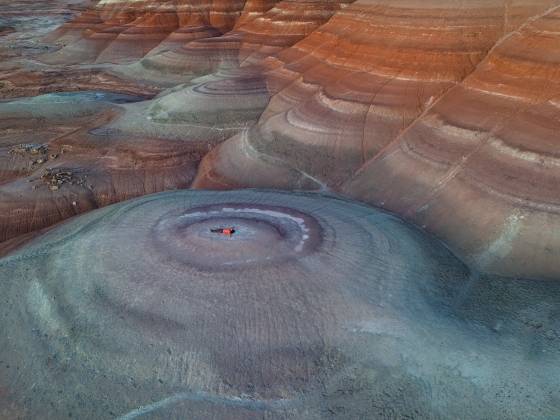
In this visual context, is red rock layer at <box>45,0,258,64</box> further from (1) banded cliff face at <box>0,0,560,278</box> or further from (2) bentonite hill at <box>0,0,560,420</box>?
(2) bentonite hill at <box>0,0,560,420</box>

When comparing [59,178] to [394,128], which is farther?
[59,178]

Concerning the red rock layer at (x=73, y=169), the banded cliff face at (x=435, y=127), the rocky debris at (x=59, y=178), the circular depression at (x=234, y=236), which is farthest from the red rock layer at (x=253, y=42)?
the circular depression at (x=234, y=236)

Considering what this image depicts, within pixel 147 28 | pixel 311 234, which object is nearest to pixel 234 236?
pixel 311 234

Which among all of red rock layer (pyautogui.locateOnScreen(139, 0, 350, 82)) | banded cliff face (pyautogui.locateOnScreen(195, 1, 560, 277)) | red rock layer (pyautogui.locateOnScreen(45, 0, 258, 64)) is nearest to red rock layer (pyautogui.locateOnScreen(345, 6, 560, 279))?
banded cliff face (pyautogui.locateOnScreen(195, 1, 560, 277))

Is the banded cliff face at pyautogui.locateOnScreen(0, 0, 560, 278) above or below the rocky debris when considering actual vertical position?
above

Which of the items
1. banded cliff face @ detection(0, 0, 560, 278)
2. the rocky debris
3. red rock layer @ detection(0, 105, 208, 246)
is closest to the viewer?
banded cliff face @ detection(0, 0, 560, 278)

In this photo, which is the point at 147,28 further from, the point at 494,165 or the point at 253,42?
the point at 494,165
